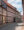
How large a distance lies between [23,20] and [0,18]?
1.84 meters

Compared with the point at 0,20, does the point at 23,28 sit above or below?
below

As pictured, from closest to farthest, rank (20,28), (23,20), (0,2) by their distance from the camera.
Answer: (0,2) → (20,28) → (23,20)

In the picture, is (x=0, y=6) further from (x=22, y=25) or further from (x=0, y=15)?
(x=22, y=25)

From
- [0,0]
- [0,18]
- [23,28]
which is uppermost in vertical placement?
[0,0]

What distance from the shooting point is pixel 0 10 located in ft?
3.32

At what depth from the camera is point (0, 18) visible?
999mm

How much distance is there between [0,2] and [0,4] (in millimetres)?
26

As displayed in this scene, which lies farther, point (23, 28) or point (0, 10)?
point (23, 28)

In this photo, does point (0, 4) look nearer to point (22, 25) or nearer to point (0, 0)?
point (0, 0)

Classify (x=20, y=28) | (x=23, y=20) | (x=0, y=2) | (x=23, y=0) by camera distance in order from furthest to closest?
(x=23, y=0) < (x=23, y=20) < (x=20, y=28) < (x=0, y=2)

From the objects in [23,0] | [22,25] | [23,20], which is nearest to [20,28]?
[22,25]

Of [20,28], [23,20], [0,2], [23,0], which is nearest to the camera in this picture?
[0,2]

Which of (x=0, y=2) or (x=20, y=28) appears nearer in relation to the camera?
(x=0, y=2)

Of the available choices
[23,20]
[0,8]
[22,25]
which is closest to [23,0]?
[23,20]
